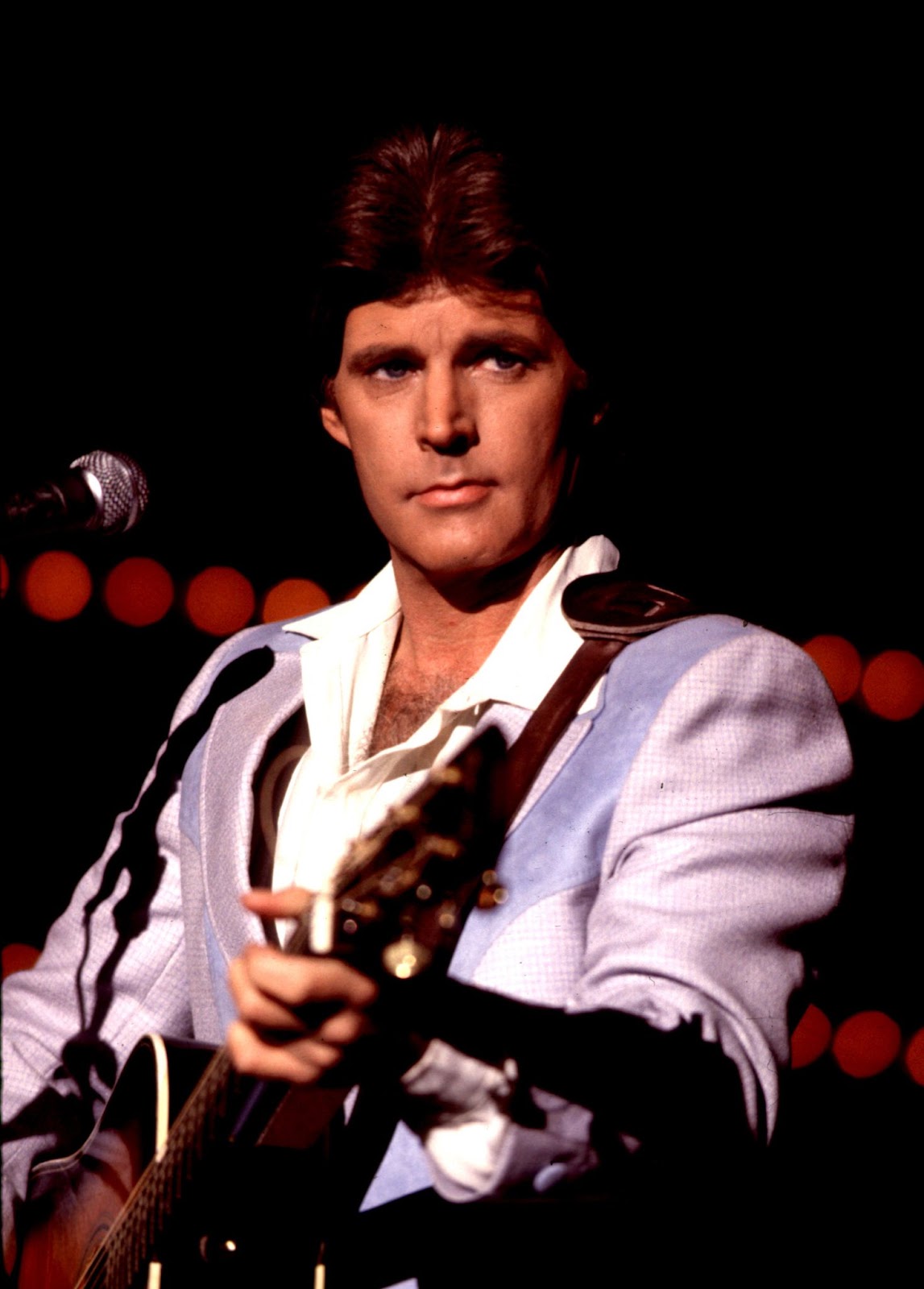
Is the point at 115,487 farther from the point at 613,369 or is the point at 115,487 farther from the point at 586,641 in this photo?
the point at 613,369

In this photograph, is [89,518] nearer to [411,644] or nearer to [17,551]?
[17,551]

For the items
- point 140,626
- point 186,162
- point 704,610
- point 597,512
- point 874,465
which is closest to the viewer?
point 704,610

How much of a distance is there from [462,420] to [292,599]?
1394 millimetres

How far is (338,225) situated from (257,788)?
3.10 ft

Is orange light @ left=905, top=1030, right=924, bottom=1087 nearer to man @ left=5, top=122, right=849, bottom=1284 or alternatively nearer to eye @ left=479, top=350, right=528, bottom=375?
man @ left=5, top=122, right=849, bottom=1284

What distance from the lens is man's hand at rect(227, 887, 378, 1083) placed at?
101 cm

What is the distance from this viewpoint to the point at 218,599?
126 inches

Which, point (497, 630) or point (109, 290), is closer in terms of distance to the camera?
point (497, 630)

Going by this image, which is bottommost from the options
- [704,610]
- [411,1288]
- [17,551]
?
[411,1288]

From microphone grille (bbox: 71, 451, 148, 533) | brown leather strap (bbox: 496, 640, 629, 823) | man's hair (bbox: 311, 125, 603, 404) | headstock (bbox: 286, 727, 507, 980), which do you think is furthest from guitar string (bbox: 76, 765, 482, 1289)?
man's hair (bbox: 311, 125, 603, 404)

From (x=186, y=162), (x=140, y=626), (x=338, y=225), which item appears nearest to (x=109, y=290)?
(x=186, y=162)

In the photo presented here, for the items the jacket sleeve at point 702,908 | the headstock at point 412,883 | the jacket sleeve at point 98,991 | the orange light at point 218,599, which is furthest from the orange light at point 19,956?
the headstock at point 412,883

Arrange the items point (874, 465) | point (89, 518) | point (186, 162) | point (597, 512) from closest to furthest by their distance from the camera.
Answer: point (89, 518) → point (597, 512) → point (186, 162) → point (874, 465)

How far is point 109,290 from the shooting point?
9.60ft
